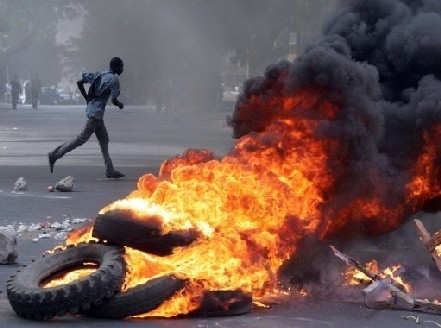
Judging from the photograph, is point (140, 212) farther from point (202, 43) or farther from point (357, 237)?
point (202, 43)

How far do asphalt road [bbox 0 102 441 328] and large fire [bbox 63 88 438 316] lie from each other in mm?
344

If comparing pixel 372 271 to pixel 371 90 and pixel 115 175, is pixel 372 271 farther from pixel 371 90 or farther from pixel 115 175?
pixel 115 175

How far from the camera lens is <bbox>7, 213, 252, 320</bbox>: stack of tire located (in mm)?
7266

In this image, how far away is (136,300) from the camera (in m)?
7.42

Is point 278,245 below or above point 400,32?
below

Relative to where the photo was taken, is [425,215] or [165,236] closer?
[165,236]

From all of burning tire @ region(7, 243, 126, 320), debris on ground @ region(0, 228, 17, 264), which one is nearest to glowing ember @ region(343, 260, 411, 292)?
burning tire @ region(7, 243, 126, 320)

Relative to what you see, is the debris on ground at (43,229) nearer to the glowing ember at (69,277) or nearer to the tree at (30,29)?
the glowing ember at (69,277)

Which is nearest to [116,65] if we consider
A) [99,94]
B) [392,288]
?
[99,94]

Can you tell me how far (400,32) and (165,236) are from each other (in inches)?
139

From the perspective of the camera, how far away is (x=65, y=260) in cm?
811

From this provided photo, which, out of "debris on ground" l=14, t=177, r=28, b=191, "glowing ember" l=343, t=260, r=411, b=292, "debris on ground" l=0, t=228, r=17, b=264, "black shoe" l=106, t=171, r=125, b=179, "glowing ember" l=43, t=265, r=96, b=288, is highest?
"glowing ember" l=43, t=265, r=96, b=288

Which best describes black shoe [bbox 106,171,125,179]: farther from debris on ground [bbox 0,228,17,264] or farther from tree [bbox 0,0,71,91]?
tree [bbox 0,0,71,91]

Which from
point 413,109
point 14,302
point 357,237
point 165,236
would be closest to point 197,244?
point 165,236
